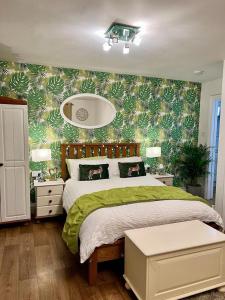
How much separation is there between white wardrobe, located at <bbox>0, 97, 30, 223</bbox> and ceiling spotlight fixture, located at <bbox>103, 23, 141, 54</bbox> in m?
1.54

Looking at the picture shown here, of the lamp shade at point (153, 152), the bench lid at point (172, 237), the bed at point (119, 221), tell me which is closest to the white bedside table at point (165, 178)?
the lamp shade at point (153, 152)

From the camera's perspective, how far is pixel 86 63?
11.9 feet

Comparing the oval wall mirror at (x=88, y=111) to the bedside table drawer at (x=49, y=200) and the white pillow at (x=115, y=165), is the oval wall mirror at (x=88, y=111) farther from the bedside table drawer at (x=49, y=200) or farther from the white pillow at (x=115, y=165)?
A: the bedside table drawer at (x=49, y=200)

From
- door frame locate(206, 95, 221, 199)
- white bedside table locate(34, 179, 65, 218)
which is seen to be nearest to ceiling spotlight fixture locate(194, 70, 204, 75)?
door frame locate(206, 95, 221, 199)

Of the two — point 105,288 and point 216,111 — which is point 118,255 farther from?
point 216,111

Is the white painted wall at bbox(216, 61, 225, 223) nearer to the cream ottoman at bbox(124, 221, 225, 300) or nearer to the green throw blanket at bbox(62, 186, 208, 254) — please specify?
the green throw blanket at bbox(62, 186, 208, 254)

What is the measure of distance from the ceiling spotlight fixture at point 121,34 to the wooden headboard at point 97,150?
196 centimetres

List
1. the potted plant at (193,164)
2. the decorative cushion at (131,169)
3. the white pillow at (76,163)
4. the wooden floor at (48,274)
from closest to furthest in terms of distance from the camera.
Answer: the wooden floor at (48,274) < the white pillow at (76,163) < the decorative cushion at (131,169) < the potted plant at (193,164)

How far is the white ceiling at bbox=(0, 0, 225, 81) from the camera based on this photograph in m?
1.92

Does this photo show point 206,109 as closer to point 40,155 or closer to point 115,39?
point 115,39

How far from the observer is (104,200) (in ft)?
8.45

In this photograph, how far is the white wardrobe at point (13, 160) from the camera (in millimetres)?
3207

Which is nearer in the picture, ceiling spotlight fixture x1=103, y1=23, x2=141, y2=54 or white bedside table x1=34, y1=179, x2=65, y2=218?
ceiling spotlight fixture x1=103, y1=23, x2=141, y2=54

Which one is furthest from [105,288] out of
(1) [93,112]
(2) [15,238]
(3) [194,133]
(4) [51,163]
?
(3) [194,133]
